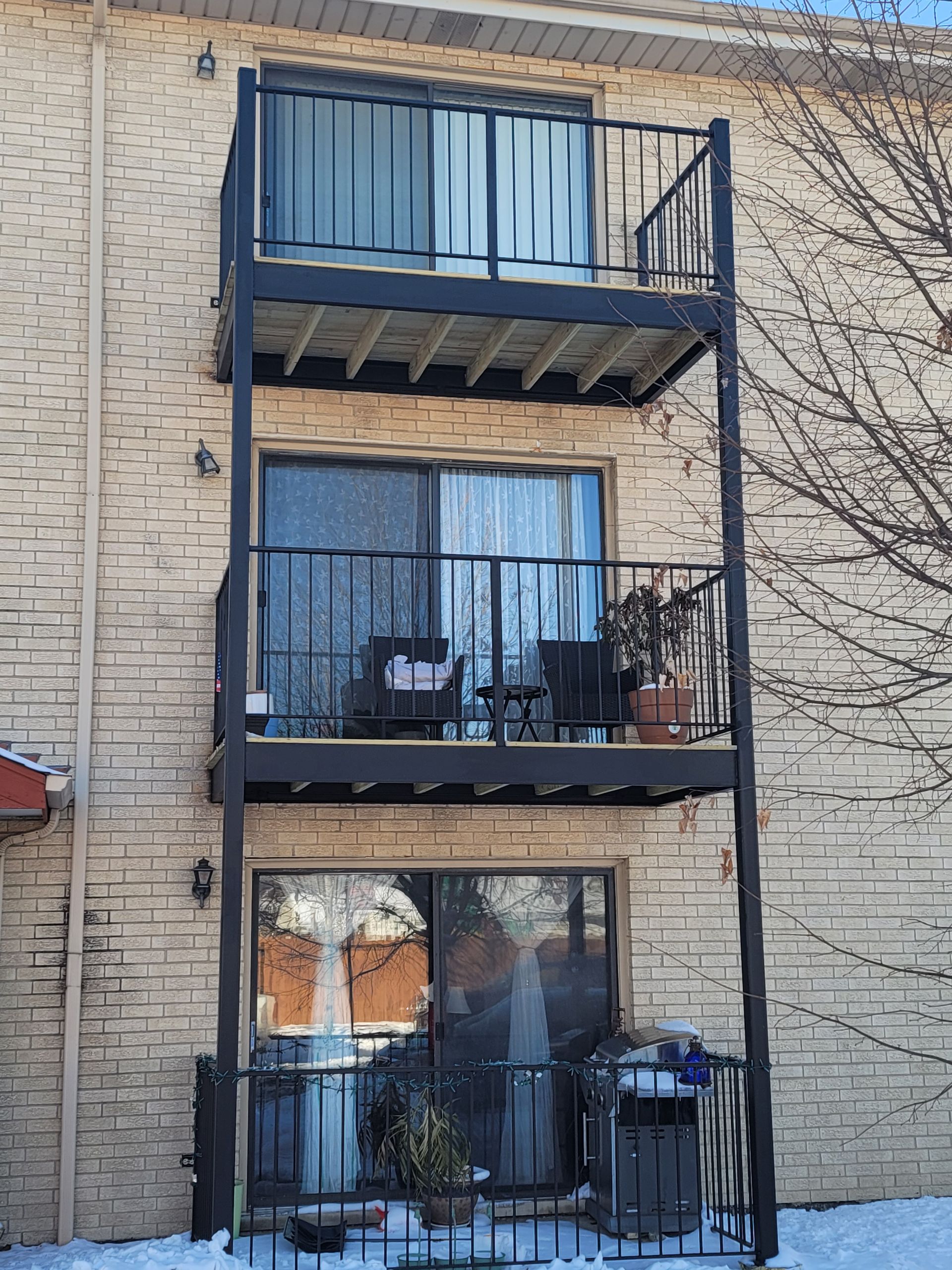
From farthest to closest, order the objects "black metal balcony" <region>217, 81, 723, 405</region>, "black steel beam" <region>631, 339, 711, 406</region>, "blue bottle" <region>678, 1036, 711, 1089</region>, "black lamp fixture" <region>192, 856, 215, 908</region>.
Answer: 1. "black steel beam" <region>631, 339, 711, 406</region>
2. "black lamp fixture" <region>192, 856, 215, 908</region>
3. "black metal balcony" <region>217, 81, 723, 405</region>
4. "blue bottle" <region>678, 1036, 711, 1089</region>

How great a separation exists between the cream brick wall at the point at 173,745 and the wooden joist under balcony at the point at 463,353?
14cm

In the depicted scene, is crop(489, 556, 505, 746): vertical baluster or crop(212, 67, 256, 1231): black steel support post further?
crop(489, 556, 505, 746): vertical baluster

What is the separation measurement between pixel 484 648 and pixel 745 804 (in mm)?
2131

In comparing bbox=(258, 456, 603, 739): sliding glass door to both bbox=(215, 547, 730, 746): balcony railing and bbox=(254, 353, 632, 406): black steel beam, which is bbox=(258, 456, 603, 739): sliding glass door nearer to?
bbox=(215, 547, 730, 746): balcony railing

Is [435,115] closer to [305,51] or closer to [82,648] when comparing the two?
[305,51]

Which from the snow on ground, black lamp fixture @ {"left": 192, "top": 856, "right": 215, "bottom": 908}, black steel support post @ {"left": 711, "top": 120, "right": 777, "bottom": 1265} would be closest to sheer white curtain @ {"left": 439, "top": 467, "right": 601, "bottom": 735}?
black steel support post @ {"left": 711, "top": 120, "right": 777, "bottom": 1265}

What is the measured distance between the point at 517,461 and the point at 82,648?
3.09 metres

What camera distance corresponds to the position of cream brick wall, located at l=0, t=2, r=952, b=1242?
25.7 feet

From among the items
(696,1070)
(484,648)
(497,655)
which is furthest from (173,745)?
(696,1070)

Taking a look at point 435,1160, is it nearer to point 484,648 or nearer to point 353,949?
point 353,949

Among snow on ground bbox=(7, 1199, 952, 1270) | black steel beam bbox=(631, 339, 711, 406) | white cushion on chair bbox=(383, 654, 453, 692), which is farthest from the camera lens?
black steel beam bbox=(631, 339, 711, 406)

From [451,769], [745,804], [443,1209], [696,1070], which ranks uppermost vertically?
[451,769]

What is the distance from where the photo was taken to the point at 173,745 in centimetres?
824

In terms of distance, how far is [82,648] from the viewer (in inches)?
322
